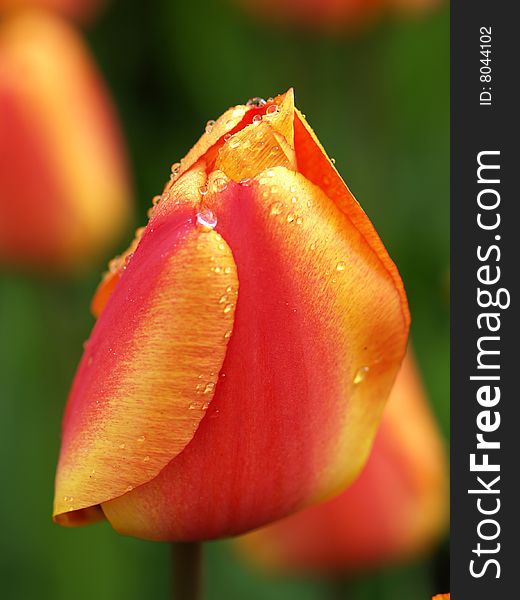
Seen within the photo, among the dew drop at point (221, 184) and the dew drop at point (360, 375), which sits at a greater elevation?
the dew drop at point (221, 184)

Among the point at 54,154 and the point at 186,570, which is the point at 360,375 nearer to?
the point at 186,570

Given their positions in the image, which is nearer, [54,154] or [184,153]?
[54,154]

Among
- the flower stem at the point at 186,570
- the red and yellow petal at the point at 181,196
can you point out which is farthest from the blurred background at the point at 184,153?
the red and yellow petal at the point at 181,196

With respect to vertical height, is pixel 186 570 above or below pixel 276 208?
below

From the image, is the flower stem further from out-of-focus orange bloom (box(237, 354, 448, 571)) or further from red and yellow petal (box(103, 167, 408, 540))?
out-of-focus orange bloom (box(237, 354, 448, 571))

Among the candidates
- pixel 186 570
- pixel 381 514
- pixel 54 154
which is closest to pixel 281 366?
pixel 186 570

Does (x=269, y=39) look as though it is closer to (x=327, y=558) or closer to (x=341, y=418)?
(x=327, y=558)

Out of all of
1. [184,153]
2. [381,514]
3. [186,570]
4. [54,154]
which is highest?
[184,153]

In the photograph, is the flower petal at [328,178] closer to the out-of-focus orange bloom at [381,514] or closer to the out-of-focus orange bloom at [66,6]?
the out-of-focus orange bloom at [381,514]

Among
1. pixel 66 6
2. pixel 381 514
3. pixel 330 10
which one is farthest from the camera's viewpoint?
pixel 66 6
